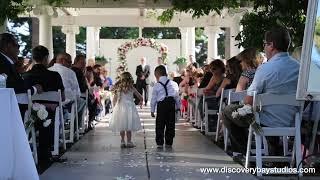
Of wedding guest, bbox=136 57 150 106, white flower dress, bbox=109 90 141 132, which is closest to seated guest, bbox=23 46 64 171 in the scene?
white flower dress, bbox=109 90 141 132

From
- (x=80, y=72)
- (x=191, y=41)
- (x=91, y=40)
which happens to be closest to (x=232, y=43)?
(x=191, y=41)

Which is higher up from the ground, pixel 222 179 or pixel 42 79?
pixel 42 79

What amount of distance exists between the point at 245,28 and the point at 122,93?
7.44 ft

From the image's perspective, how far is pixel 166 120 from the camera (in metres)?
10.8

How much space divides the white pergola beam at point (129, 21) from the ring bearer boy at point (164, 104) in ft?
49.2

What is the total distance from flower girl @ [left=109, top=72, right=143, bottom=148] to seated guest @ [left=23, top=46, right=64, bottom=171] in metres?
1.67

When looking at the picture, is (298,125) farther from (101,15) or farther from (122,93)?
(101,15)

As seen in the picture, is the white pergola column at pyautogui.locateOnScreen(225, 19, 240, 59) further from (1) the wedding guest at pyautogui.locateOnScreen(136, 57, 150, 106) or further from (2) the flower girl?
(2) the flower girl

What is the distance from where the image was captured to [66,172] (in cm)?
763

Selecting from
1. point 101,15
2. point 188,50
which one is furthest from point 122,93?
point 188,50

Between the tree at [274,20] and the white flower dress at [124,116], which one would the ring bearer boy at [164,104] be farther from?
the tree at [274,20]

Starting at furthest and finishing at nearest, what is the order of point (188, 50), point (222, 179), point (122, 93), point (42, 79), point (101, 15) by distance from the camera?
point (188, 50) < point (101, 15) < point (122, 93) < point (42, 79) < point (222, 179)

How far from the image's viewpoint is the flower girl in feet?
34.7

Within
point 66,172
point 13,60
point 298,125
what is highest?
point 13,60
